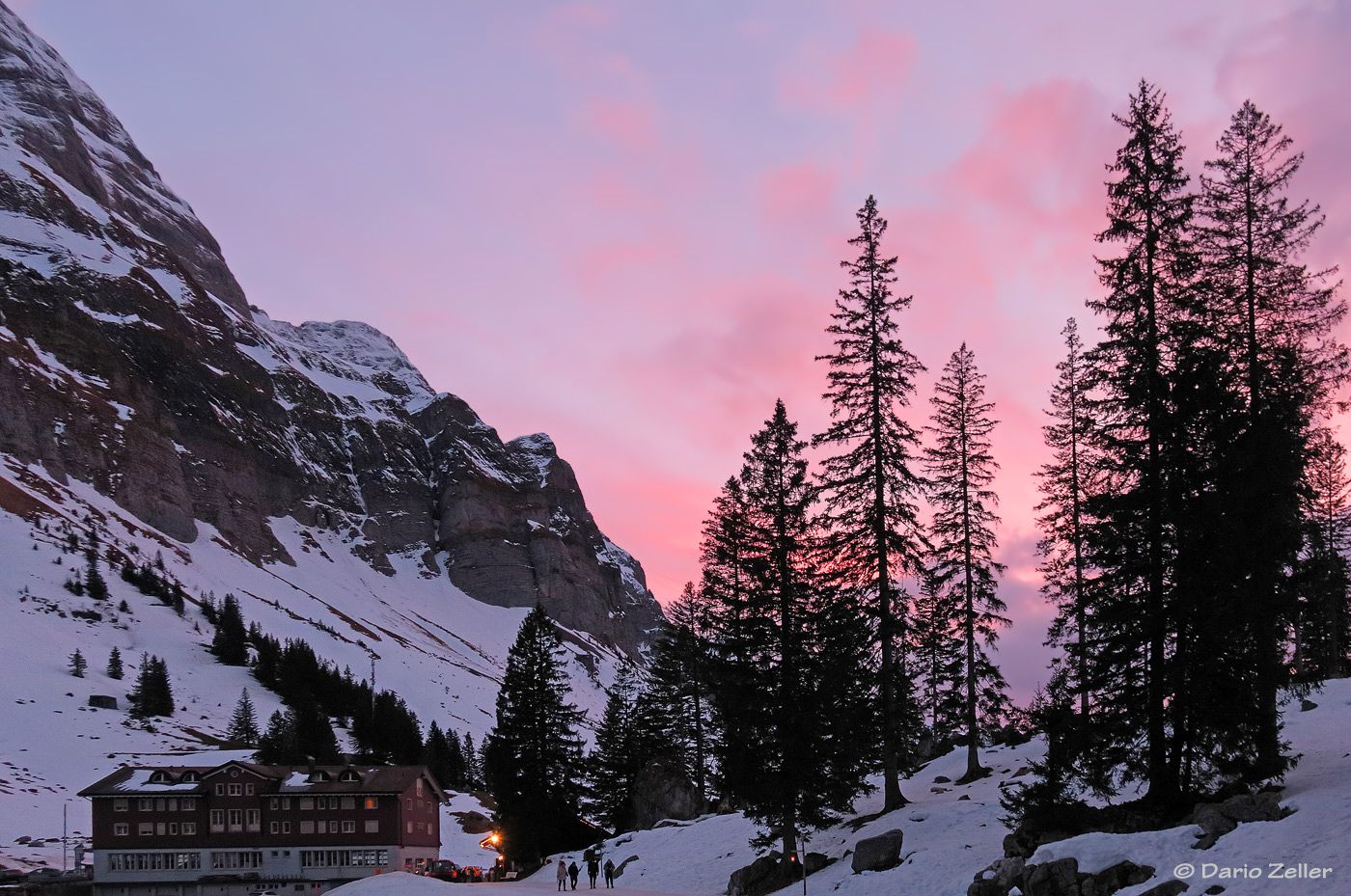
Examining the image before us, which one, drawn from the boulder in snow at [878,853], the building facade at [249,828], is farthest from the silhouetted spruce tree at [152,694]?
the boulder in snow at [878,853]

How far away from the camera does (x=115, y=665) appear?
124m

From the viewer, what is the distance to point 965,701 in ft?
120

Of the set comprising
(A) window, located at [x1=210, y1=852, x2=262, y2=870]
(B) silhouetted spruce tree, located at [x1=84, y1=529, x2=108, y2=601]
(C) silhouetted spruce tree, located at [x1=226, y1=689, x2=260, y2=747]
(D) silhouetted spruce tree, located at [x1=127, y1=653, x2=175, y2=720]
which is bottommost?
(A) window, located at [x1=210, y1=852, x2=262, y2=870]

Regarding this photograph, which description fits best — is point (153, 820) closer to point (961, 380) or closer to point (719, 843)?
point (719, 843)

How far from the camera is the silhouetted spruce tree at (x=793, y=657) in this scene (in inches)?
1195

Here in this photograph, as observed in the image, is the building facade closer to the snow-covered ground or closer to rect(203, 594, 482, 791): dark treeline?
the snow-covered ground

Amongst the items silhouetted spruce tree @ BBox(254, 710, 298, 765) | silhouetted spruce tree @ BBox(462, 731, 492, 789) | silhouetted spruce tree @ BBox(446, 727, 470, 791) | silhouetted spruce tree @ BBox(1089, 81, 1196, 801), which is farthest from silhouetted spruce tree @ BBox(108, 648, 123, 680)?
silhouetted spruce tree @ BBox(1089, 81, 1196, 801)

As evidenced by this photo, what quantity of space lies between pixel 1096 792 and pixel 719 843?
63.7 ft

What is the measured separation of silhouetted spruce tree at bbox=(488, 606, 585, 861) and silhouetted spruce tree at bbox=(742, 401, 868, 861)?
906 inches

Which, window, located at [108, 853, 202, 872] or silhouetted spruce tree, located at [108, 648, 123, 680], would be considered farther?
silhouetted spruce tree, located at [108, 648, 123, 680]

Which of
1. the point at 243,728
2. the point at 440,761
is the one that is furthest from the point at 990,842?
the point at 440,761

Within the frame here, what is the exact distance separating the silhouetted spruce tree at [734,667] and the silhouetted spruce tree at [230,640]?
127 meters

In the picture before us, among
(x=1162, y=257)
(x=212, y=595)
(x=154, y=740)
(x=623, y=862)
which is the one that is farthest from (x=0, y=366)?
(x=1162, y=257)

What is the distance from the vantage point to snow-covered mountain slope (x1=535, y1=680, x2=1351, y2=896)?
16719mm
